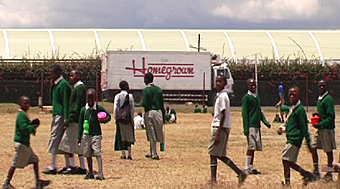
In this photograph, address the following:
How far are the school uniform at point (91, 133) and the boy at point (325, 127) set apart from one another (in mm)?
3481

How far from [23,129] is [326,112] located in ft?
15.9

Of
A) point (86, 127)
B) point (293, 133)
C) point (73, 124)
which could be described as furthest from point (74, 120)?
point (293, 133)

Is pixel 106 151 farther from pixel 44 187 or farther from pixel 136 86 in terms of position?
pixel 136 86

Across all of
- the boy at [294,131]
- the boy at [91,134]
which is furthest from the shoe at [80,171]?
the boy at [294,131]

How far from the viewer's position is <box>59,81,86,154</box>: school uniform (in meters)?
12.6

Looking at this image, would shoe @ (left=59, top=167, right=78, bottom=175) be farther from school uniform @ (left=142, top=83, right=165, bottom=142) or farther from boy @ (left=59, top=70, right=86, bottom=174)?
school uniform @ (left=142, top=83, right=165, bottom=142)

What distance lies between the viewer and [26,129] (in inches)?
411

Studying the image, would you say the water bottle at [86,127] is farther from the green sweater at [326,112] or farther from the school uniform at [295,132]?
the green sweater at [326,112]

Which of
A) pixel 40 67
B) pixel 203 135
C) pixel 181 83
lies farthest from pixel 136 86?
pixel 203 135

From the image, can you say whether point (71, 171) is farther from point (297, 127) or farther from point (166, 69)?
point (166, 69)

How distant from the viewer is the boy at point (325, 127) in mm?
11758

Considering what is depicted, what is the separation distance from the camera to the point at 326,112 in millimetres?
11844

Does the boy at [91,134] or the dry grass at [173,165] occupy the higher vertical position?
the boy at [91,134]

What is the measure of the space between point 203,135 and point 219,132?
11.7 m
